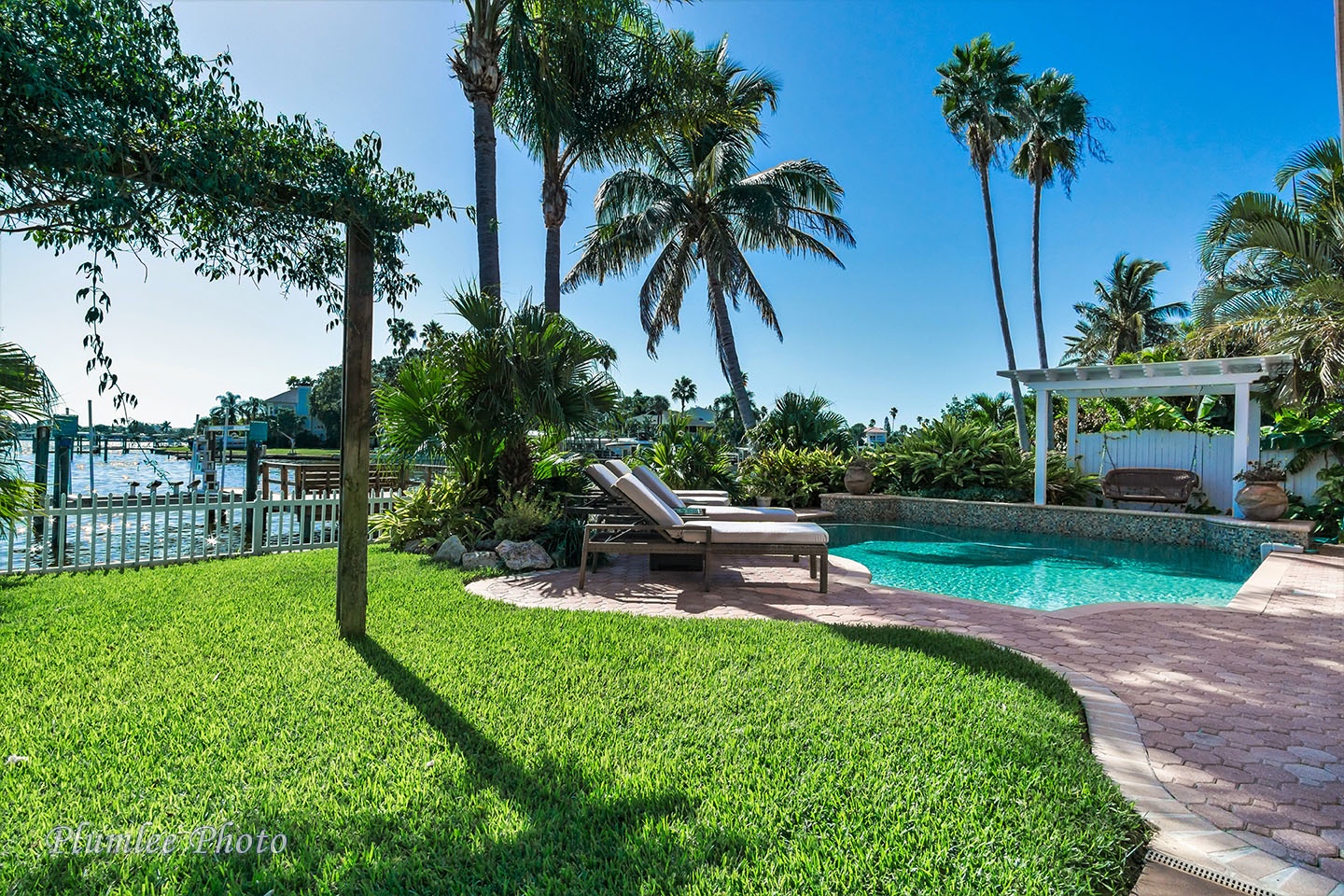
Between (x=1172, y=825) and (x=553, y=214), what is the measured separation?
41.6 feet

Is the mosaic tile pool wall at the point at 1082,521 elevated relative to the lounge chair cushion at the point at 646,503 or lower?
lower

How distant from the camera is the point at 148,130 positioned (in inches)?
126

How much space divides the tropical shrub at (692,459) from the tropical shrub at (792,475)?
1574 mm

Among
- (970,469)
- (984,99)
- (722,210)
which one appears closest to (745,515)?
(970,469)

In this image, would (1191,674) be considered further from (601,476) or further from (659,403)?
(659,403)

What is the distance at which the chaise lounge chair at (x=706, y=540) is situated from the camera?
6.27 meters

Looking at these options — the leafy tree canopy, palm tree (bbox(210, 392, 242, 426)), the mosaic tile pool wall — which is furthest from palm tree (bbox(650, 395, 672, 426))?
the leafy tree canopy

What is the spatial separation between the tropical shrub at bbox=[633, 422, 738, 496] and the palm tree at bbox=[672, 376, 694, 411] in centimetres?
7192

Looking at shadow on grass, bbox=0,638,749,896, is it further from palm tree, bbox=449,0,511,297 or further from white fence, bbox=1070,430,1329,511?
white fence, bbox=1070,430,1329,511

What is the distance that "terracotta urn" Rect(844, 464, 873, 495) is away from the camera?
1521 centimetres

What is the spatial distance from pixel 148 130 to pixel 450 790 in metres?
3.35

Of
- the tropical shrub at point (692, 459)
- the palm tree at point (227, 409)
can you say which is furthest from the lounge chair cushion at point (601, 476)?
the palm tree at point (227, 409)

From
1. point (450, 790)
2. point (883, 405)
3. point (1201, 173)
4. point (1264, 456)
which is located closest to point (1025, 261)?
point (1201, 173)

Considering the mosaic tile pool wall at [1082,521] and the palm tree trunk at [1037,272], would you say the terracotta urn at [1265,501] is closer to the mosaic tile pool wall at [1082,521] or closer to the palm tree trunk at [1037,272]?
the mosaic tile pool wall at [1082,521]
